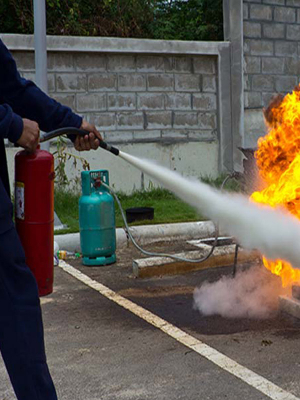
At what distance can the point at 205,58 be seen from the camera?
34.5ft

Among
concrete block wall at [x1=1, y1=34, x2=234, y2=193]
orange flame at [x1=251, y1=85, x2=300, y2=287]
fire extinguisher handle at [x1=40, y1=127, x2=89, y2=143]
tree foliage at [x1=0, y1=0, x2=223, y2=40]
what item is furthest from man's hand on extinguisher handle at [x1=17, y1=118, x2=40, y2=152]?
tree foliage at [x1=0, y1=0, x2=223, y2=40]

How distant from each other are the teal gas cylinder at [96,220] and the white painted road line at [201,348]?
60 centimetres

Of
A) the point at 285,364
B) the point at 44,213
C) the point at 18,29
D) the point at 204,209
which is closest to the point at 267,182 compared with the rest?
the point at 204,209

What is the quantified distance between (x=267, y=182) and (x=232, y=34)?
5.83 meters

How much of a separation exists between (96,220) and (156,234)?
135 cm

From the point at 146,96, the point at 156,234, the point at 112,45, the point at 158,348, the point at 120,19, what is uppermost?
the point at 120,19

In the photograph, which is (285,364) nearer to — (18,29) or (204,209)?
(204,209)

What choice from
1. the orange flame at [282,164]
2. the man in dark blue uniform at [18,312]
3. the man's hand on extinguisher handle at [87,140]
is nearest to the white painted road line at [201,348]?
the orange flame at [282,164]

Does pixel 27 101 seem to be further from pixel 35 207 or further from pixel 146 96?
pixel 146 96

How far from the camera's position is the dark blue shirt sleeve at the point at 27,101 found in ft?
10.1

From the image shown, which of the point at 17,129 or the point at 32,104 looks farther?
the point at 32,104

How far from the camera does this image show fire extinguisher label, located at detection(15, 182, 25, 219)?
312 cm

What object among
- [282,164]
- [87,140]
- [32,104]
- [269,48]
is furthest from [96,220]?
[269,48]

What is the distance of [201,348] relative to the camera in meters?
4.09
